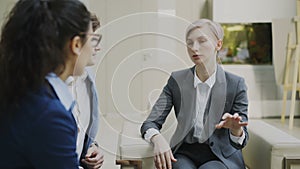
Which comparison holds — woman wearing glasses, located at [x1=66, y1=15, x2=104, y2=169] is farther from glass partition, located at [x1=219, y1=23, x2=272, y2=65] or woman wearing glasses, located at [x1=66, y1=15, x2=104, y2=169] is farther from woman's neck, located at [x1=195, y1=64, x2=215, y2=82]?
glass partition, located at [x1=219, y1=23, x2=272, y2=65]

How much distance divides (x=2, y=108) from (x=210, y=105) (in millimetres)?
955

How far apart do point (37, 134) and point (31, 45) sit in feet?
0.74

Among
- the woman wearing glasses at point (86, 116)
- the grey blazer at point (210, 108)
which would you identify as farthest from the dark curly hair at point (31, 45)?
the grey blazer at point (210, 108)

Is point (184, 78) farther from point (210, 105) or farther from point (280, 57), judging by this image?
point (280, 57)

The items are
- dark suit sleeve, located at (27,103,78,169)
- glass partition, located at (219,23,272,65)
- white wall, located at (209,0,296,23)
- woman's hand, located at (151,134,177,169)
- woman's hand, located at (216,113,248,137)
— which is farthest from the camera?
glass partition, located at (219,23,272,65)

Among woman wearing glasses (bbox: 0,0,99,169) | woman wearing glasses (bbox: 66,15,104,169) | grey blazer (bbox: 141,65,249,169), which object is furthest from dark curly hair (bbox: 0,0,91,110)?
grey blazer (bbox: 141,65,249,169)

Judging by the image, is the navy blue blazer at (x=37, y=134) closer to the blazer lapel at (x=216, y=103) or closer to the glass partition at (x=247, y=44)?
the blazer lapel at (x=216, y=103)

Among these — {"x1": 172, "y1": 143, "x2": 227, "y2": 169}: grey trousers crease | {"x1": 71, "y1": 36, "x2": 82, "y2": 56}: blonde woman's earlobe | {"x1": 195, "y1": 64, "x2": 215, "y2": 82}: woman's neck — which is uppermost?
{"x1": 71, "y1": 36, "x2": 82, "y2": 56}: blonde woman's earlobe

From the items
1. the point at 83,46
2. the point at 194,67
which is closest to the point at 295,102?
the point at 194,67

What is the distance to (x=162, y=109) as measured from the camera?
6.14 feet

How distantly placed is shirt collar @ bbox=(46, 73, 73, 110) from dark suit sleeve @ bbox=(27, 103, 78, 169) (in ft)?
0.26

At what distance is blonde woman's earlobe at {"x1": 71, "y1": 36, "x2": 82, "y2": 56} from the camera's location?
1105 millimetres

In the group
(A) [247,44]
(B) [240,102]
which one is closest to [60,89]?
(B) [240,102]

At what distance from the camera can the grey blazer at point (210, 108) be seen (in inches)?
70.5
